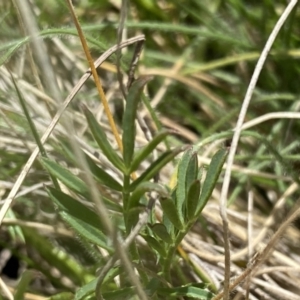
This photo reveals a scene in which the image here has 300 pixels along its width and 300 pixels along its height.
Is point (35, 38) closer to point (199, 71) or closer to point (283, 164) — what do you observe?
point (283, 164)

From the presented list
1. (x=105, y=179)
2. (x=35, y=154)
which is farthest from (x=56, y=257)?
(x=105, y=179)

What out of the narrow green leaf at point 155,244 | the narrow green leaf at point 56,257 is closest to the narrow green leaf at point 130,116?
the narrow green leaf at point 155,244

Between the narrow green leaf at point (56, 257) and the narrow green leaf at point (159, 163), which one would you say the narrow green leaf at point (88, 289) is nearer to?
the narrow green leaf at point (159, 163)

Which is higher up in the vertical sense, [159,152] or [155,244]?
[159,152]

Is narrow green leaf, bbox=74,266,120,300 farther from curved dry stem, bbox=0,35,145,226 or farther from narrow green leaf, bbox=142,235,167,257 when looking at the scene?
curved dry stem, bbox=0,35,145,226

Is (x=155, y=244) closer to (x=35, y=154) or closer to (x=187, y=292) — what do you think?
(x=187, y=292)
